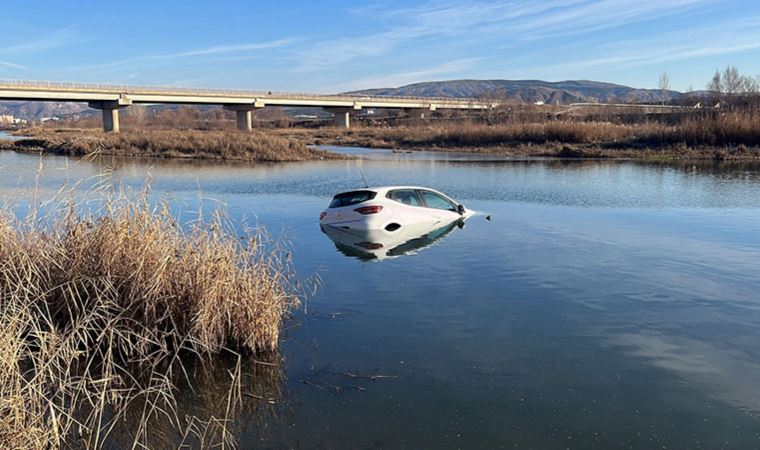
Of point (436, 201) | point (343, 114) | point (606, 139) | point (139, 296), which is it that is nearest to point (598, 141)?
point (606, 139)

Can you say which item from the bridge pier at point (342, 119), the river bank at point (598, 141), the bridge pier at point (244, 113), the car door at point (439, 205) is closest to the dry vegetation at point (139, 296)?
the car door at point (439, 205)

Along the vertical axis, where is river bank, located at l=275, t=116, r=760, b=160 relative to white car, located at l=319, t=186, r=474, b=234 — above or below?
above

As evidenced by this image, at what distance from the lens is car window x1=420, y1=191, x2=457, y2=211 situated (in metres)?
20.0

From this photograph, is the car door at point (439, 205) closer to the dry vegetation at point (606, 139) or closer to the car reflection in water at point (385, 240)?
the car reflection in water at point (385, 240)

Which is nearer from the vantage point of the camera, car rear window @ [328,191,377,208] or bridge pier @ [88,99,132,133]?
car rear window @ [328,191,377,208]

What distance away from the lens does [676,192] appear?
99.2 ft

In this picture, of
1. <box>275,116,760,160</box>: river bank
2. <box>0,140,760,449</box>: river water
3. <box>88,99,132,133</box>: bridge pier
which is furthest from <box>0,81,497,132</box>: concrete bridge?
<box>0,140,760,449</box>: river water

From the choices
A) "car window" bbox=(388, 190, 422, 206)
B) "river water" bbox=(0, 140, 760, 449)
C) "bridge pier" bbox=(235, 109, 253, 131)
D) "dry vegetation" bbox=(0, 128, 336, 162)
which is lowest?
"river water" bbox=(0, 140, 760, 449)

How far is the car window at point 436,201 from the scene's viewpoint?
65.7ft

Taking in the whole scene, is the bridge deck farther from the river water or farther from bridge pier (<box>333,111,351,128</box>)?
the river water

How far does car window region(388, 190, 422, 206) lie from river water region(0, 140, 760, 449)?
1330 mm

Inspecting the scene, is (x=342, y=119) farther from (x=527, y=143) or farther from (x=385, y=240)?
(x=385, y=240)

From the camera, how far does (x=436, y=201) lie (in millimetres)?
20703

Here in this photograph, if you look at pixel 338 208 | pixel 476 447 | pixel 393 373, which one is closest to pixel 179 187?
pixel 338 208
